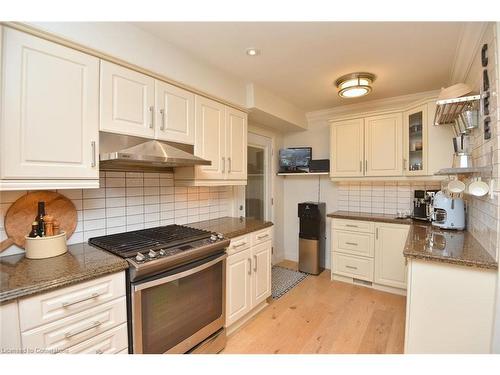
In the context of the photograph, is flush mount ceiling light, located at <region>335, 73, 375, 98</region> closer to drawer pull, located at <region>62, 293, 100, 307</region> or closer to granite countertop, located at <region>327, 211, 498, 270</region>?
granite countertop, located at <region>327, 211, 498, 270</region>

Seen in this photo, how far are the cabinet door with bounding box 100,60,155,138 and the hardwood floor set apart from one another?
1.77 meters

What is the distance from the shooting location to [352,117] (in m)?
3.02

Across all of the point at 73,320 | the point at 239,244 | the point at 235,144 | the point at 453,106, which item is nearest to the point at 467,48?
the point at 453,106

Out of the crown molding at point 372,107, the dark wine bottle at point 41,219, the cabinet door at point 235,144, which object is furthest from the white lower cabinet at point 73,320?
the crown molding at point 372,107

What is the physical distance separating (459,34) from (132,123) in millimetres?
2303

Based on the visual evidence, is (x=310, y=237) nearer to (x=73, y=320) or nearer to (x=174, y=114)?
(x=174, y=114)

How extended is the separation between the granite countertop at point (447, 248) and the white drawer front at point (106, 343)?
170 centimetres

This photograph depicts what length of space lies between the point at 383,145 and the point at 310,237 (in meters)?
1.46

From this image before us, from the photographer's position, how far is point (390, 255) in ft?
8.99

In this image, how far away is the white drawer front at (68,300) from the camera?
101 cm

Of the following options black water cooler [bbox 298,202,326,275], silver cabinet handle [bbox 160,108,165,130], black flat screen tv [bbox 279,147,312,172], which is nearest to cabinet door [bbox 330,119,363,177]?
black flat screen tv [bbox 279,147,312,172]

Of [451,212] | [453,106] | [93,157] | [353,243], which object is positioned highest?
[453,106]
